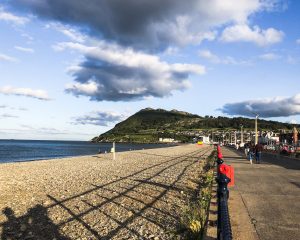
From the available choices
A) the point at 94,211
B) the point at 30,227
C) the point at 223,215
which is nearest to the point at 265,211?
the point at 94,211

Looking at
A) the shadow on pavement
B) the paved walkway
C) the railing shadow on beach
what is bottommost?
the railing shadow on beach

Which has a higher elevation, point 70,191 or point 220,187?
point 220,187

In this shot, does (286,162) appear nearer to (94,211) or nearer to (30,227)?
(94,211)

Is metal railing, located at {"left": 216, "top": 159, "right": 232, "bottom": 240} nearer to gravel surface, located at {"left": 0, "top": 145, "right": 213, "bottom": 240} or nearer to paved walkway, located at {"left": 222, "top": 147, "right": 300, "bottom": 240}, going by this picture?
paved walkway, located at {"left": 222, "top": 147, "right": 300, "bottom": 240}

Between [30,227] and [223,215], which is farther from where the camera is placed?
[30,227]

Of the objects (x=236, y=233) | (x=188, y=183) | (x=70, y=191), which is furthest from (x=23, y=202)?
(x=236, y=233)

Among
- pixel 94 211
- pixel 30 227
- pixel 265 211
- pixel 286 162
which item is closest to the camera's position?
pixel 30 227

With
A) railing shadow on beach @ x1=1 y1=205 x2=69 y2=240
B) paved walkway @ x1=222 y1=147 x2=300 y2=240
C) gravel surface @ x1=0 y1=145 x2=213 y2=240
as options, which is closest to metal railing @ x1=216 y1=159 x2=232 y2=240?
paved walkway @ x1=222 y1=147 x2=300 y2=240

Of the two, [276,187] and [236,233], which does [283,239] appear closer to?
[236,233]

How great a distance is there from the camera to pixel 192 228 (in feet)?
26.1

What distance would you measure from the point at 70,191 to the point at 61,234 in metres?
7.13

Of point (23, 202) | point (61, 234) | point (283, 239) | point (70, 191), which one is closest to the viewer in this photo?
point (283, 239)

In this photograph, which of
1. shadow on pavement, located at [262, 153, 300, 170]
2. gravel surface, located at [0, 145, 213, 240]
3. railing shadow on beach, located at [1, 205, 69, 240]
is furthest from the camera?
shadow on pavement, located at [262, 153, 300, 170]

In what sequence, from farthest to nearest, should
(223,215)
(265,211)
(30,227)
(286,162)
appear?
(286,162), (265,211), (30,227), (223,215)
